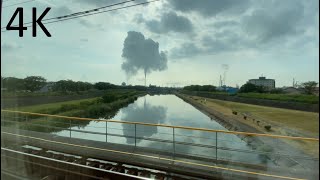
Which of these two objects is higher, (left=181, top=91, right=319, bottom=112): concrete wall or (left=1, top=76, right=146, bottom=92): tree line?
(left=1, top=76, right=146, bottom=92): tree line

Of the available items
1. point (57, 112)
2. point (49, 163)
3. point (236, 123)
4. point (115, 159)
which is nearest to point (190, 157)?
point (115, 159)

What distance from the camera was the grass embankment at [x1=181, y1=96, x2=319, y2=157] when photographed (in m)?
2.25

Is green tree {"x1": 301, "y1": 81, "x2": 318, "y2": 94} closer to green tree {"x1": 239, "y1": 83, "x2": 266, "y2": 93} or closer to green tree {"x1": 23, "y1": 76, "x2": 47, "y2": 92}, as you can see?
green tree {"x1": 239, "y1": 83, "x2": 266, "y2": 93}

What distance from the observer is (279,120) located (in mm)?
5805

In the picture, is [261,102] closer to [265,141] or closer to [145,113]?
[265,141]

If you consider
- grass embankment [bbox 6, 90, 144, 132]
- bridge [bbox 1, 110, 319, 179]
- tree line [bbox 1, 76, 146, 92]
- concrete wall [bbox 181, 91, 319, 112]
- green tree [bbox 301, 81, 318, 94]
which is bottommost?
bridge [bbox 1, 110, 319, 179]

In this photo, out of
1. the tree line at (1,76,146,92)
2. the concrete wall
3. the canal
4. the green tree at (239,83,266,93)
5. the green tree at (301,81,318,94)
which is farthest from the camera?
the canal

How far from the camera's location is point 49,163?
5.66 meters

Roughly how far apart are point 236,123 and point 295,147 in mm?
6039

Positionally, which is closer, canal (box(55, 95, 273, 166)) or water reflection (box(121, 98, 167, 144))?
canal (box(55, 95, 273, 166))

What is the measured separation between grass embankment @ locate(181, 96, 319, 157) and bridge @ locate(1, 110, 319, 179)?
1.06ft

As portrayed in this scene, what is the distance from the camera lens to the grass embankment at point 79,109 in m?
8.05

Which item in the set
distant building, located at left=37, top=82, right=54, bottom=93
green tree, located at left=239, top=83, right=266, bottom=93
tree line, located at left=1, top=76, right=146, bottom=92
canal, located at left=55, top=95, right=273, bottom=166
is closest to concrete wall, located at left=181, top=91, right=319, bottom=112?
green tree, located at left=239, top=83, right=266, bottom=93

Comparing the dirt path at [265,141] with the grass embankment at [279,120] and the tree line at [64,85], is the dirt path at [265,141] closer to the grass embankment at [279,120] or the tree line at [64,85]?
the grass embankment at [279,120]
